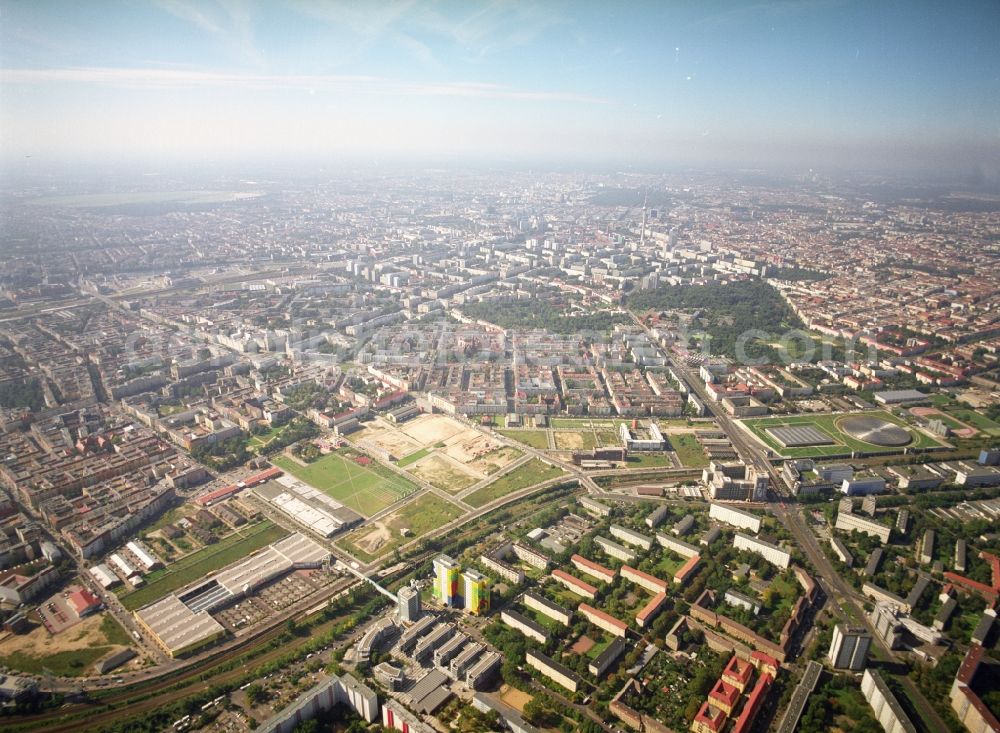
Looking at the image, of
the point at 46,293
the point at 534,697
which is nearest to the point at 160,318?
the point at 46,293

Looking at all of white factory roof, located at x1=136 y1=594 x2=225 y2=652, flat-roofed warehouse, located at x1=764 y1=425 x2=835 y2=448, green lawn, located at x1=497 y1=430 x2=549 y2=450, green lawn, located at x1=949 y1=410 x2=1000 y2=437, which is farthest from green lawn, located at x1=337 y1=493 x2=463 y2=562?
green lawn, located at x1=949 y1=410 x2=1000 y2=437

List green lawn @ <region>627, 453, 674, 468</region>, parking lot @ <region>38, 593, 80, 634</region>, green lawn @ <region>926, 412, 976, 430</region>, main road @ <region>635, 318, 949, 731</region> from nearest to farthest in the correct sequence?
main road @ <region>635, 318, 949, 731</region>, parking lot @ <region>38, 593, 80, 634</region>, green lawn @ <region>627, 453, 674, 468</region>, green lawn @ <region>926, 412, 976, 430</region>

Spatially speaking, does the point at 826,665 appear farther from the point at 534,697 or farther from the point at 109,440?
the point at 109,440

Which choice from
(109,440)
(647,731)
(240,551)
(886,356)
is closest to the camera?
(647,731)

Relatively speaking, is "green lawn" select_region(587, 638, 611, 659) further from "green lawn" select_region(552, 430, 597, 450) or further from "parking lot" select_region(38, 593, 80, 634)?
"parking lot" select_region(38, 593, 80, 634)

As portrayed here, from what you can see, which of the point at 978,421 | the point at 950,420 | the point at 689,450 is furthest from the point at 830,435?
the point at 978,421

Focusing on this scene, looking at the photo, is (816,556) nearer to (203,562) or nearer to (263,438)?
(203,562)

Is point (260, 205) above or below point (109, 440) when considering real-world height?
above
